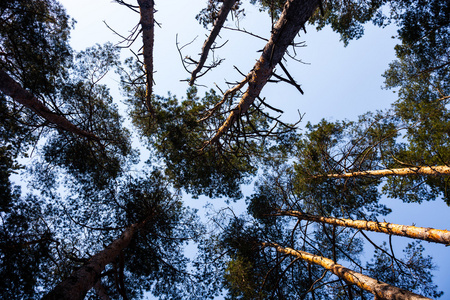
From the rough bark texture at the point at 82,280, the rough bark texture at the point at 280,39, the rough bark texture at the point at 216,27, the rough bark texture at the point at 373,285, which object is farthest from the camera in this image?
the rough bark texture at the point at 216,27

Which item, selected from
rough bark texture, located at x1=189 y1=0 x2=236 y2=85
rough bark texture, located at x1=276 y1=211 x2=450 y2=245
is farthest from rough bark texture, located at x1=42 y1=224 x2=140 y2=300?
rough bark texture, located at x1=276 y1=211 x2=450 y2=245

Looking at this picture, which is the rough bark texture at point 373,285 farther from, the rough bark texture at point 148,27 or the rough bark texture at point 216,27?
the rough bark texture at point 148,27

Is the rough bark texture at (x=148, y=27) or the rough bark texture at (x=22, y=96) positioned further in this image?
the rough bark texture at (x=22, y=96)

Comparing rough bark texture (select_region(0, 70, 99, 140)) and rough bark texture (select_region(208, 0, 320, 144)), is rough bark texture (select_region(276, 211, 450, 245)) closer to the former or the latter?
rough bark texture (select_region(208, 0, 320, 144))

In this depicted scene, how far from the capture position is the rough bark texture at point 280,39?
2.31m

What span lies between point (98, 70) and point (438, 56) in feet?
35.1

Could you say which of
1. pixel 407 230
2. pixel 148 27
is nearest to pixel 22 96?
pixel 148 27

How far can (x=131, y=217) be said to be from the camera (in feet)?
21.9

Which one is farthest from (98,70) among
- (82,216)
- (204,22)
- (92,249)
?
(92,249)

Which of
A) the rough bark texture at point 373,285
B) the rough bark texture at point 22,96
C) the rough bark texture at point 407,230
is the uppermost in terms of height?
the rough bark texture at point 22,96

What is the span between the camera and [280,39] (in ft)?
8.45

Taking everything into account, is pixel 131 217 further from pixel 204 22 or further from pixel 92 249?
pixel 204 22

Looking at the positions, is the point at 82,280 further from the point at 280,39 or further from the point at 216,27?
the point at 216,27

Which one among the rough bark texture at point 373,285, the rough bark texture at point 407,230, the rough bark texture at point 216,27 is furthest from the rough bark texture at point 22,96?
the rough bark texture at point 407,230
